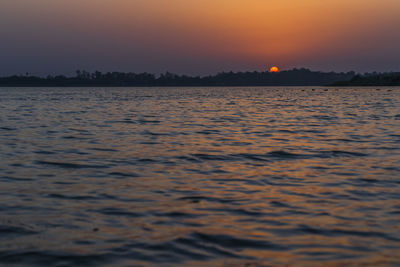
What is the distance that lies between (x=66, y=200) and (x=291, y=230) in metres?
4.87

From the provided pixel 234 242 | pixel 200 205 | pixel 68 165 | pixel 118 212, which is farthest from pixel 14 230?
pixel 68 165

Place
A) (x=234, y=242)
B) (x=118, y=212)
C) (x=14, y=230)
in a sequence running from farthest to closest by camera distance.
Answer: (x=118, y=212) → (x=14, y=230) → (x=234, y=242)

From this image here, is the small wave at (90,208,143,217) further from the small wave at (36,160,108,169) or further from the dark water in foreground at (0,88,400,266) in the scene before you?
the small wave at (36,160,108,169)

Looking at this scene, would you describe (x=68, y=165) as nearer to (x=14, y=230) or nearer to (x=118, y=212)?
(x=118, y=212)

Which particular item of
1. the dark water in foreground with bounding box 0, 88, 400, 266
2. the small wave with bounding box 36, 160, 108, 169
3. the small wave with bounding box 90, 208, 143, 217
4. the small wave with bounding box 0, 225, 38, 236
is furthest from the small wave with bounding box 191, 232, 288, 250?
the small wave with bounding box 36, 160, 108, 169

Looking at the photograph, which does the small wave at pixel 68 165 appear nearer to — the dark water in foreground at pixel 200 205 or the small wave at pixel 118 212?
the dark water in foreground at pixel 200 205

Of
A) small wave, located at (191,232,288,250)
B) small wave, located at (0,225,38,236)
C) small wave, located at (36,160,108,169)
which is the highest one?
small wave, located at (191,232,288,250)

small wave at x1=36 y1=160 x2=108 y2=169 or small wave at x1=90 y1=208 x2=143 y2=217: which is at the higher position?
small wave at x1=90 y1=208 x2=143 y2=217

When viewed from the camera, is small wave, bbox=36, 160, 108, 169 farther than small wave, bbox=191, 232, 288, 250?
Yes

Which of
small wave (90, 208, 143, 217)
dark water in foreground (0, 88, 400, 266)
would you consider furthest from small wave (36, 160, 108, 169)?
small wave (90, 208, 143, 217)

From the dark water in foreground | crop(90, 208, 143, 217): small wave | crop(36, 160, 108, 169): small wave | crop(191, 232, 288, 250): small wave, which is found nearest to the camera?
the dark water in foreground

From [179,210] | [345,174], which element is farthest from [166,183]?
[345,174]

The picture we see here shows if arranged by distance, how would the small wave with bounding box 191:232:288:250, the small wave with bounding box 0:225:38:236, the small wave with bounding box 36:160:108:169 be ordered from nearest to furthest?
the small wave with bounding box 191:232:288:250, the small wave with bounding box 0:225:38:236, the small wave with bounding box 36:160:108:169

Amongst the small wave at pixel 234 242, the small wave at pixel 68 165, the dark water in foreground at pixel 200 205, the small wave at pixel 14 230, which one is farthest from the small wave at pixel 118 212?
the small wave at pixel 68 165
